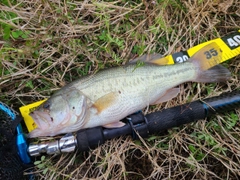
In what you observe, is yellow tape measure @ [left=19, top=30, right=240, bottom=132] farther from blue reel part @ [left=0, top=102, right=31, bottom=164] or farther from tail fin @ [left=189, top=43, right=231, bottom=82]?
blue reel part @ [left=0, top=102, right=31, bottom=164]

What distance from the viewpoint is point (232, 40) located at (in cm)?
314

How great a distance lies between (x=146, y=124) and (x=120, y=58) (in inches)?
32.4

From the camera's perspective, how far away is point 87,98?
2.72 m

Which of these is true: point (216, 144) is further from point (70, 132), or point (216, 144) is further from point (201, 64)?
point (70, 132)

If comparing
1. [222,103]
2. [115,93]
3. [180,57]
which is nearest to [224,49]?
[180,57]

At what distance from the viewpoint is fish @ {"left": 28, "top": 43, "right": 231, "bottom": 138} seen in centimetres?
267

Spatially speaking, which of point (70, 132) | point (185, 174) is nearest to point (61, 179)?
point (70, 132)

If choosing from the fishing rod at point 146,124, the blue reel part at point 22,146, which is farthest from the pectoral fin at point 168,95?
the blue reel part at point 22,146

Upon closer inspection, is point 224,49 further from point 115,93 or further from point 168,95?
point 115,93

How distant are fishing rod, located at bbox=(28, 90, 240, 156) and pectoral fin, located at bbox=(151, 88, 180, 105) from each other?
0.13 m

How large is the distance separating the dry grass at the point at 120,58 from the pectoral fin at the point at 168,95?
14 centimetres

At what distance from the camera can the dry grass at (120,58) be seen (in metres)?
2.90

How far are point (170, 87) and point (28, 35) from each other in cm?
162

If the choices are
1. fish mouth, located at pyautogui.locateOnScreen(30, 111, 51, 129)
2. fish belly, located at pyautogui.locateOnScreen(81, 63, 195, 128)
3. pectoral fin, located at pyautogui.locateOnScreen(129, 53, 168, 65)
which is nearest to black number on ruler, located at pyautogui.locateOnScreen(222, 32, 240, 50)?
fish belly, located at pyautogui.locateOnScreen(81, 63, 195, 128)
